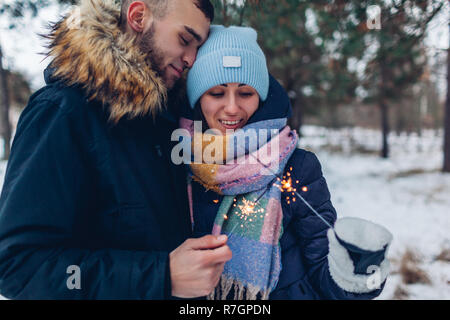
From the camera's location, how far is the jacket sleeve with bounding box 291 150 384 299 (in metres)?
1.44

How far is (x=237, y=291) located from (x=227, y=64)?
4.35ft

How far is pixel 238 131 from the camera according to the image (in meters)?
1.58

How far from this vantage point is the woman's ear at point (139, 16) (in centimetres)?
144

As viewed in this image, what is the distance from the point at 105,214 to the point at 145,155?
0.33 meters

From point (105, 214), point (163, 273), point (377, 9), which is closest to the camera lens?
point (163, 273)

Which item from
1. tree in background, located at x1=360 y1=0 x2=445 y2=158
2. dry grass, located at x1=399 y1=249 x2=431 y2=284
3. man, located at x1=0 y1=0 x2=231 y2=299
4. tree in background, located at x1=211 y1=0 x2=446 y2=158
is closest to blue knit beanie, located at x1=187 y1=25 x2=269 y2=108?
man, located at x1=0 y1=0 x2=231 y2=299

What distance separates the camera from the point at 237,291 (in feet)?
5.01

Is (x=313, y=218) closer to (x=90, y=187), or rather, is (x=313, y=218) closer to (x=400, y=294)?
(x=90, y=187)

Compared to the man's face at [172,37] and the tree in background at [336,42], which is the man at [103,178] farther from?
the tree in background at [336,42]

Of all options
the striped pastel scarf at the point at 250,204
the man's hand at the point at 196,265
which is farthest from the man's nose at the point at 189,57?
the man's hand at the point at 196,265

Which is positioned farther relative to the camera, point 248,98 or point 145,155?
point 248,98

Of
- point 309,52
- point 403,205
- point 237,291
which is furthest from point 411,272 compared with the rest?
point 309,52
